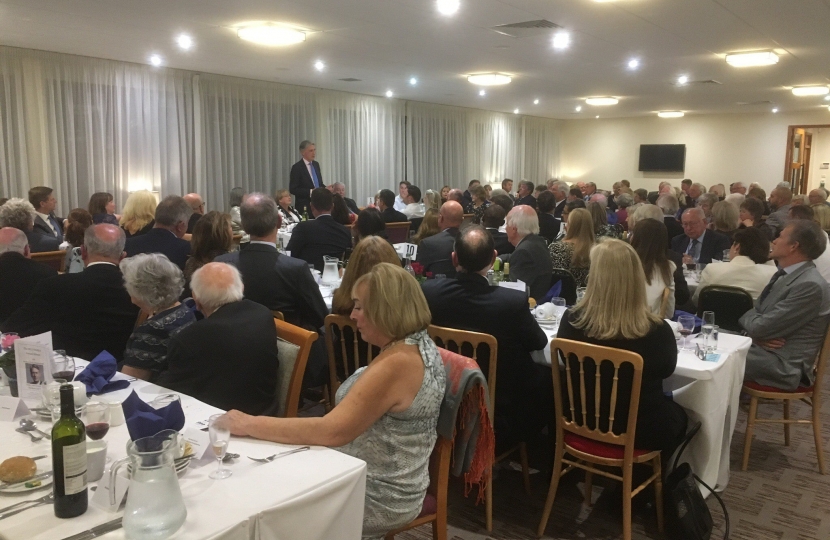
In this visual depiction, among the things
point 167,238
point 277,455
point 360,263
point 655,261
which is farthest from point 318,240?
point 277,455

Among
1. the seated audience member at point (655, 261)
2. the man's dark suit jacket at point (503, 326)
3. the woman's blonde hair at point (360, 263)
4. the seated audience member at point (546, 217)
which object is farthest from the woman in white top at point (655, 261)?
the seated audience member at point (546, 217)

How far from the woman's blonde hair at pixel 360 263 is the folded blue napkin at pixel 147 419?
4.60ft

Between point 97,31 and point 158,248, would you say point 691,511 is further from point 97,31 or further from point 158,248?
point 97,31

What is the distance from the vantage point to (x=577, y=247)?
4.79m

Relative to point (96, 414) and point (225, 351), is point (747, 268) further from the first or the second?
point (96, 414)

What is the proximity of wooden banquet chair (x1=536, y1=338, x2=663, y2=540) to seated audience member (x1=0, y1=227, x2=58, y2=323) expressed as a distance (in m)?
2.65

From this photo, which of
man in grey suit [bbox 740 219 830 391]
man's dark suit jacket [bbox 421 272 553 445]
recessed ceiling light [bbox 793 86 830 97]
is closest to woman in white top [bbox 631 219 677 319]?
man in grey suit [bbox 740 219 830 391]

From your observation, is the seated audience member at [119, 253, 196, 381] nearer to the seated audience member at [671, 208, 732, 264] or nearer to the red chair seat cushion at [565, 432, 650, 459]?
the red chair seat cushion at [565, 432, 650, 459]

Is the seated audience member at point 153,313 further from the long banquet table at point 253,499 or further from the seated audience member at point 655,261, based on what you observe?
the seated audience member at point 655,261

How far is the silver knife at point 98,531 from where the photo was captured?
143 cm

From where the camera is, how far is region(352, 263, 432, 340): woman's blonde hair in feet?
6.70

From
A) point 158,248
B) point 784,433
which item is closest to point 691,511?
point 784,433

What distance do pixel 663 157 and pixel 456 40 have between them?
36.3ft

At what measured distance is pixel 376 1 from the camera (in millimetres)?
5059
